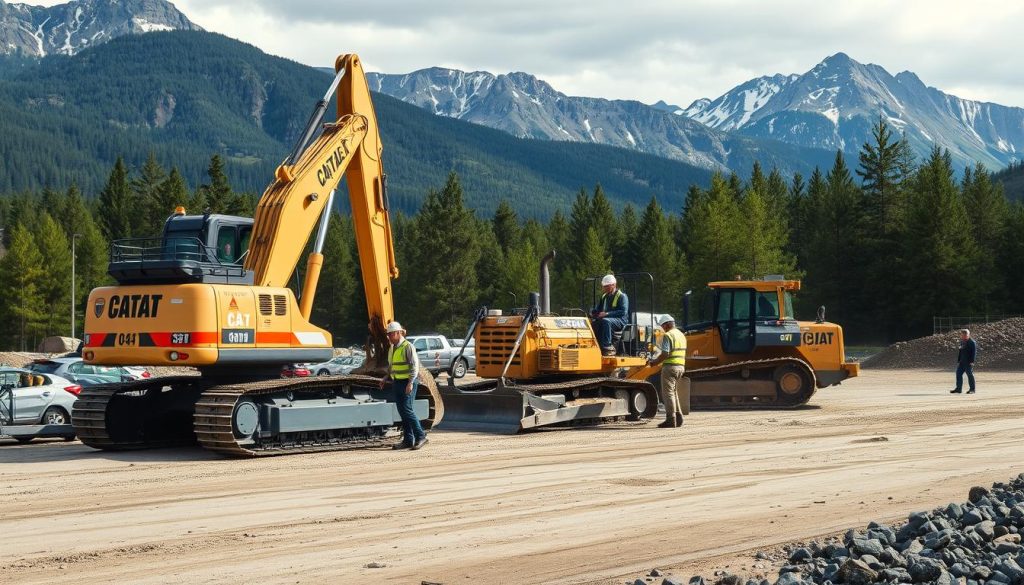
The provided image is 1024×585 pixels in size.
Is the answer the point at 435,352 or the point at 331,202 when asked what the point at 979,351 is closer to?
the point at 435,352

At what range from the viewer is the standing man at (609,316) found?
23609 mm

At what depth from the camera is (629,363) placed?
23688 mm

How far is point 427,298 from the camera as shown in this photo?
8894 centimetres

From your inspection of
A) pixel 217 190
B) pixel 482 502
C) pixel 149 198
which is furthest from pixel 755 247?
pixel 482 502

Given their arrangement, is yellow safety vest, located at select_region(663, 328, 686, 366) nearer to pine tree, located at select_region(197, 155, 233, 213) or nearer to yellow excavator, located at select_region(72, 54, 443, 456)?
yellow excavator, located at select_region(72, 54, 443, 456)

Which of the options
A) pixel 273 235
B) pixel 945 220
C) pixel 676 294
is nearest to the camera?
pixel 273 235

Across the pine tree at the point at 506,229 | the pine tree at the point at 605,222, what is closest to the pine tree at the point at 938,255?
the pine tree at the point at 605,222

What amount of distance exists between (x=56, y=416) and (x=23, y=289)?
72.7 metres

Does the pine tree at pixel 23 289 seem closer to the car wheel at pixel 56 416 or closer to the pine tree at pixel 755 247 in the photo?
the pine tree at pixel 755 247

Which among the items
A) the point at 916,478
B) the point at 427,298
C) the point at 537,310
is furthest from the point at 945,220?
the point at 916,478

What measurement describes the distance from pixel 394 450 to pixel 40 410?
7.76 meters

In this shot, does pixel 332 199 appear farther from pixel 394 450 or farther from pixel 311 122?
pixel 394 450

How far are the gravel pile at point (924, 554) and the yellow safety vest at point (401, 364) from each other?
944cm

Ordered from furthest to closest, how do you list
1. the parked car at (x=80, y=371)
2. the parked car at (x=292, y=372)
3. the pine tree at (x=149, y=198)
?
1. the pine tree at (x=149, y=198)
2. the parked car at (x=80, y=371)
3. the parked car at (x=292, y=372)
